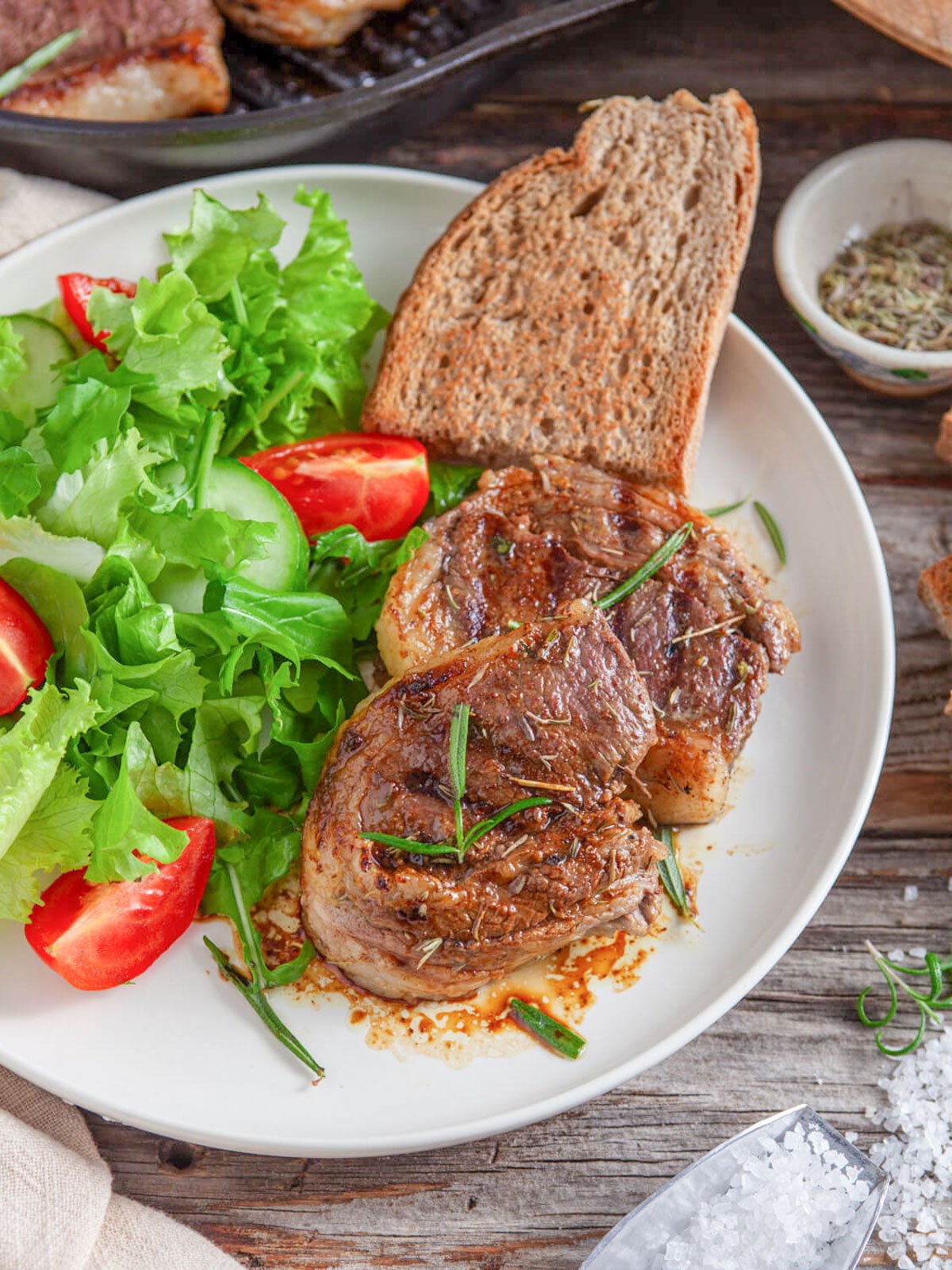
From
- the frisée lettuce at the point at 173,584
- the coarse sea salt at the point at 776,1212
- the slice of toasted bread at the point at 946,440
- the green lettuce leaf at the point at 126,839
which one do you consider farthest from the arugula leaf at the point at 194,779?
the slice of toasted bread at the point at 946,440

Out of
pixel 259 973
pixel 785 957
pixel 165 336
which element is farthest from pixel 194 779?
pixel 785 957

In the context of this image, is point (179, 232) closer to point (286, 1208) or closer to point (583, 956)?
point (583, 956)

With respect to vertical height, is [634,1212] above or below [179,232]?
below

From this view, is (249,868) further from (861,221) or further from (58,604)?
(861,221)

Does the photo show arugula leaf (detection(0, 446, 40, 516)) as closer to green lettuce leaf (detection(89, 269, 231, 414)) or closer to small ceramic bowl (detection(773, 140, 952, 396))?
green lettuce leaf (detection(89, 269, 231, 414))

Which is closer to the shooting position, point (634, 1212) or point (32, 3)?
point (634, 1212)

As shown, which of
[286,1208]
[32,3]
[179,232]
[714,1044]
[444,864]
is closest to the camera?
Result: [444,864]

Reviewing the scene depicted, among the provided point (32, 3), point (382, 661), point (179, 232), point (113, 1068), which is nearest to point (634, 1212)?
point (113, 1068)
